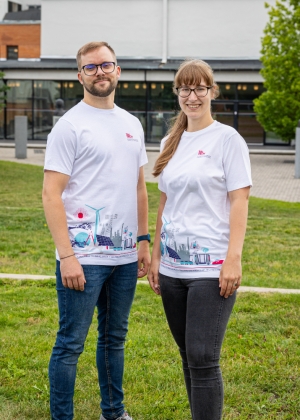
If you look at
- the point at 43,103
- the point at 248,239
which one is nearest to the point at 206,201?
the point at 248,239

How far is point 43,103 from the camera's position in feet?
118

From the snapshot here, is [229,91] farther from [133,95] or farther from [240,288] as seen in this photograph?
[240,288]

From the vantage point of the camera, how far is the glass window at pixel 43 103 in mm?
35906

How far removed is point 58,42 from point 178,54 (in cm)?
681

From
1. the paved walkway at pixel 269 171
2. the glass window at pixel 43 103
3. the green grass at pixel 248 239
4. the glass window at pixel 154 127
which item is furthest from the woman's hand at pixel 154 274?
the glass window at pixel 43 103

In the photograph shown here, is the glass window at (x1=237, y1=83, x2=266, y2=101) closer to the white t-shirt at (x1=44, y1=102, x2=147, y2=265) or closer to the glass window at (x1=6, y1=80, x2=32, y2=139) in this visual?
the glass window at (x1=6, y1=80, x2=32, y2=139)

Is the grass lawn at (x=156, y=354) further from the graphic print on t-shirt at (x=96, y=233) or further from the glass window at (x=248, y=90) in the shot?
the glass window at (x=248, y=90)

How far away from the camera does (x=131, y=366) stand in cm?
485

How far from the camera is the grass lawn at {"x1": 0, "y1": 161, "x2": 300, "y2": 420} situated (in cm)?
421

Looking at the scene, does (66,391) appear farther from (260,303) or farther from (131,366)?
(260,303)

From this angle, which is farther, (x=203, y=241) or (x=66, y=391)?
(x=66, y=391)

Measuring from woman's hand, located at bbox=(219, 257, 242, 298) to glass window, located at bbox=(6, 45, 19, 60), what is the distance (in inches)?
1920

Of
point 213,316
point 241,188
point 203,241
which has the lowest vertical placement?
point 213,316

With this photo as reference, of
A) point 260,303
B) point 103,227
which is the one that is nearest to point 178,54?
point 260,303
